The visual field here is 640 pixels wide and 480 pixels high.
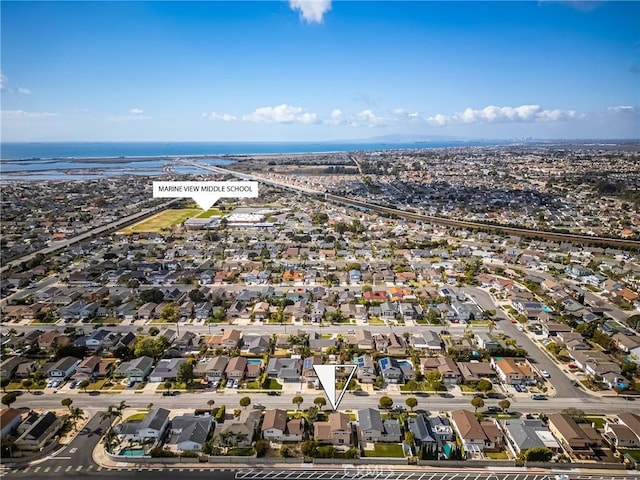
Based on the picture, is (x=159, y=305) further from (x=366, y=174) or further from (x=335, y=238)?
(x=366, y=174)

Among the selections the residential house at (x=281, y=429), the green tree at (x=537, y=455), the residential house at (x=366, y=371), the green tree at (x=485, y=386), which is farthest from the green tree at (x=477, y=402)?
the residential house at (x=281, y=429)

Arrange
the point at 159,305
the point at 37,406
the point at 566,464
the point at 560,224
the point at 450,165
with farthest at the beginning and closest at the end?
1. the point at 450,165
2. the point at 560,224
3. the point at 159,305
4. the point at 37,406
5. the point at 566,464

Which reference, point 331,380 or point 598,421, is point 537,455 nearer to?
point 598,421

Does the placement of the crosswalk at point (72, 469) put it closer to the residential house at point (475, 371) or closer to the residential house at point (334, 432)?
the residential house at point (334, 432)

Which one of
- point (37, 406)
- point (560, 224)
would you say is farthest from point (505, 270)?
point (37, 406)

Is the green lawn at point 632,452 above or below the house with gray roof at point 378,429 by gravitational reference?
below
